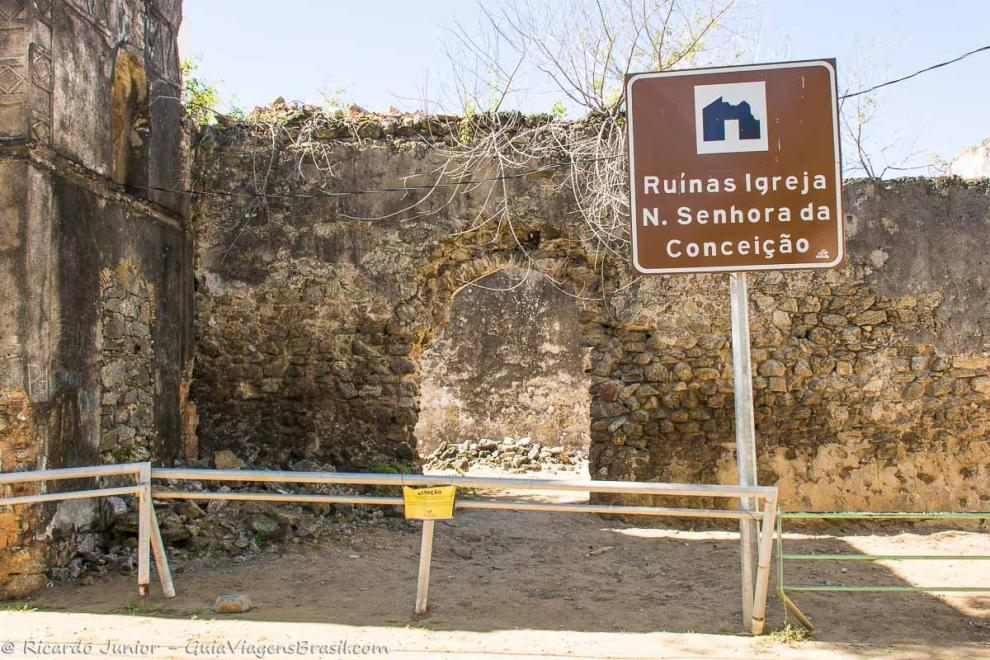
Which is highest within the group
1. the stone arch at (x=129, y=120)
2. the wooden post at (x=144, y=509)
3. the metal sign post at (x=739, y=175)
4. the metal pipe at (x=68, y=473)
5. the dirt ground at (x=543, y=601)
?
the stone arch at (x=129, y=120)

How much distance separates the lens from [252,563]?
546 cm

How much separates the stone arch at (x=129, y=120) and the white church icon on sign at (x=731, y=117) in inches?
185

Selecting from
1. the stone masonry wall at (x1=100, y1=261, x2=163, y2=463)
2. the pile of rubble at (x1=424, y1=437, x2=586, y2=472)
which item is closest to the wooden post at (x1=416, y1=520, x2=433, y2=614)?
the stone masonry wall at (x1=100, y1=261, x2=163, y2=463)

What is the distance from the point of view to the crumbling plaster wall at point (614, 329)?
6926 mm

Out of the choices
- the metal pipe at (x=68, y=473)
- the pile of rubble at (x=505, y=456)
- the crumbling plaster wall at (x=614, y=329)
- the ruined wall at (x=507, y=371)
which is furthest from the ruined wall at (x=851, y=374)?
the ruined wall at (x=507, y=371)

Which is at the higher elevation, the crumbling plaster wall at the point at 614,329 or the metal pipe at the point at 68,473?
the crumbling plaster wall at the point at 614,329

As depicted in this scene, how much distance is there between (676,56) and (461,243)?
2842mm

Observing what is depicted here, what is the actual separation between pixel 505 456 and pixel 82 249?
712cm

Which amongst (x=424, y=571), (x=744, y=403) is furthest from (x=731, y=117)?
(x=424, y=571)

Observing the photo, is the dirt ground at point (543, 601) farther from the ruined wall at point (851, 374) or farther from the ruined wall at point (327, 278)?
the ruined wall at point (327, 278)

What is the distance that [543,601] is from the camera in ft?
15.1

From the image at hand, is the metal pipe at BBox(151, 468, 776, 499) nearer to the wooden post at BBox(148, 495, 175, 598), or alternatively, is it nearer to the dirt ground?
the wooden post at BBox(148, 495, 175, 598)

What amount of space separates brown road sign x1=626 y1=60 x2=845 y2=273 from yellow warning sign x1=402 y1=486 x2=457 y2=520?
1.51 metres

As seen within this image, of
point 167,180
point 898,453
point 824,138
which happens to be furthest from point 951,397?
point 167,180
